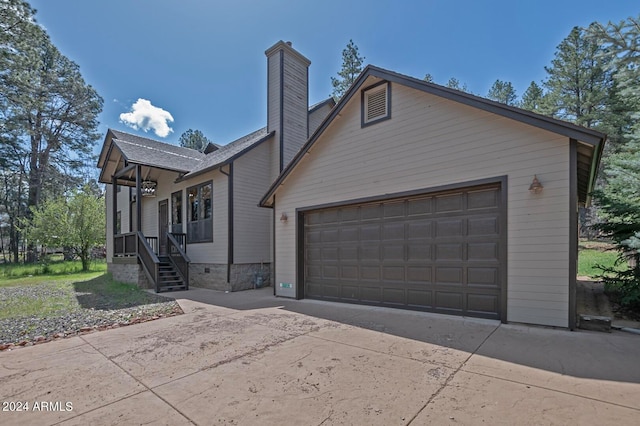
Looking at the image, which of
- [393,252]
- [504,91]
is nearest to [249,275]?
[393,252]

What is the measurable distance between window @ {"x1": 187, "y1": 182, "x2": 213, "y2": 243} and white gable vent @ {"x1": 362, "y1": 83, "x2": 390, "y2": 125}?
6.76m

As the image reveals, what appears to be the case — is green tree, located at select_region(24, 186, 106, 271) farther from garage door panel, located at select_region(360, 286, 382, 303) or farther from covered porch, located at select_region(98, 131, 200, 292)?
garage door panel, located at select_region(360, 286, 382, 303)

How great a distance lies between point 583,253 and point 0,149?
4226 centimetres

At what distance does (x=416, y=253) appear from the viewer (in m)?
6.16

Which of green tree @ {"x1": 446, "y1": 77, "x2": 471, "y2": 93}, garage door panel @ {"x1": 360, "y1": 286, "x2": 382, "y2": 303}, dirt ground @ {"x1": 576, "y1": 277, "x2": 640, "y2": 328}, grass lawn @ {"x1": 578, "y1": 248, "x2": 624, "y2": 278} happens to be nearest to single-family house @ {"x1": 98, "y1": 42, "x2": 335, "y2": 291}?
garage door panel @ {"x1": 360, "y1": 286, "x2": 382, "y2": 303}

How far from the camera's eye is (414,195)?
6230 millimetres

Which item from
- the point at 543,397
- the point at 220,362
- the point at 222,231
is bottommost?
the point at 220,362

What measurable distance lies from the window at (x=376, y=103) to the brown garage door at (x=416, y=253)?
195 centimetres

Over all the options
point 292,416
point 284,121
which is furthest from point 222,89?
point 292,416

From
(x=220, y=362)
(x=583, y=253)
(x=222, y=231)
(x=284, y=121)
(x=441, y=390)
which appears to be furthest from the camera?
(x=583, y=253)

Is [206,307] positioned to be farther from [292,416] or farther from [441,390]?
[441,390]

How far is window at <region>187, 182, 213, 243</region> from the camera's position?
11242 mm

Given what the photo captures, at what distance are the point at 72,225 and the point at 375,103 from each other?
19349 millimetres

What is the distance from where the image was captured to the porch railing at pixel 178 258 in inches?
422
